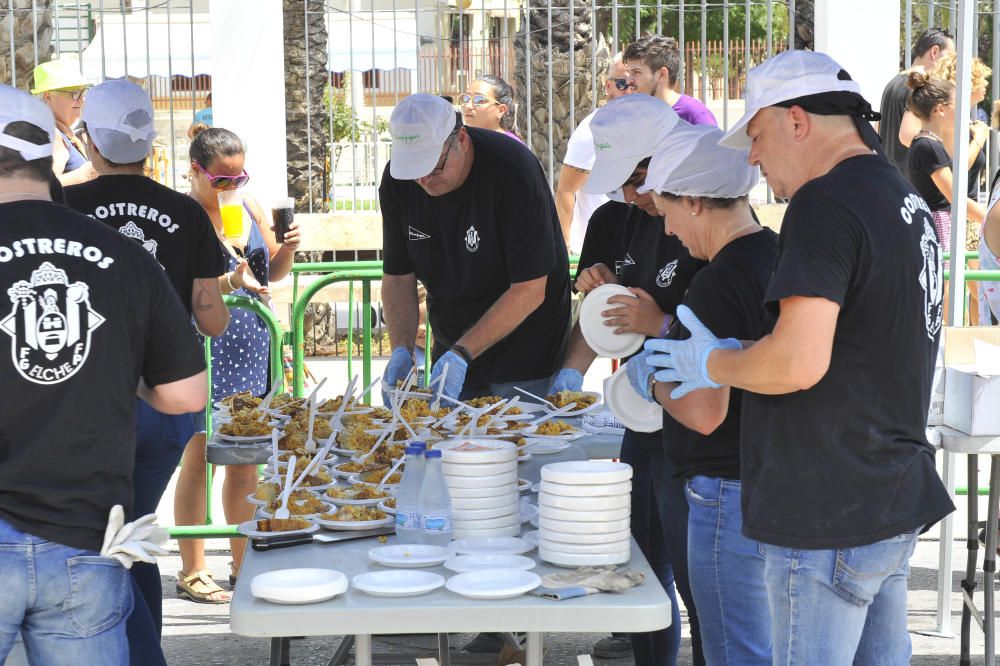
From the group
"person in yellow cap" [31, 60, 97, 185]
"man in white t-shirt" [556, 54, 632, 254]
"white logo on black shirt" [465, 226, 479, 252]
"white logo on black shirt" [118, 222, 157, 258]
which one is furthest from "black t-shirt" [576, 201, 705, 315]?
"person in yellow cap" [31, 60, 97, 185]

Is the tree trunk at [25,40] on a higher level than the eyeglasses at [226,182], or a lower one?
higher

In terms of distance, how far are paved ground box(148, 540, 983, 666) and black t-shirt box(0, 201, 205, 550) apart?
2.44 m

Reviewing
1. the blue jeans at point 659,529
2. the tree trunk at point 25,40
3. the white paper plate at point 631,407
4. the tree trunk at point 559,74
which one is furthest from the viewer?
the tree trunk at point 559,74

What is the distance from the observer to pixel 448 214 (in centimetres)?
482

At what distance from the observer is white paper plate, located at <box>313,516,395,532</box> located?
10.1ft

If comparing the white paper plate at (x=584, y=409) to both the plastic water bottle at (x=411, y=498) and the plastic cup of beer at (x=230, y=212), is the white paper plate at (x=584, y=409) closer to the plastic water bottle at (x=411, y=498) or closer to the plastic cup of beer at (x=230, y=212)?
the plastic water bottle at (x=411, y=498)

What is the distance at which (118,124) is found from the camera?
13.2 feet

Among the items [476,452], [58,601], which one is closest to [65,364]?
[58,601]

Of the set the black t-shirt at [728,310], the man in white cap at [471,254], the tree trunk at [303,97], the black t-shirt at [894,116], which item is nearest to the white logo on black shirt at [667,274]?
the black t-shirt at [728,310]

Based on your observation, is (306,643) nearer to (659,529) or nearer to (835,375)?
(659,529)

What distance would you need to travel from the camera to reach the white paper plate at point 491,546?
9.55ft

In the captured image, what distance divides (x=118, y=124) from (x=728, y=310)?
7.00ft

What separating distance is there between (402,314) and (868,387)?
280 cm

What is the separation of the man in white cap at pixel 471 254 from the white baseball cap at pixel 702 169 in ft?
5.11
